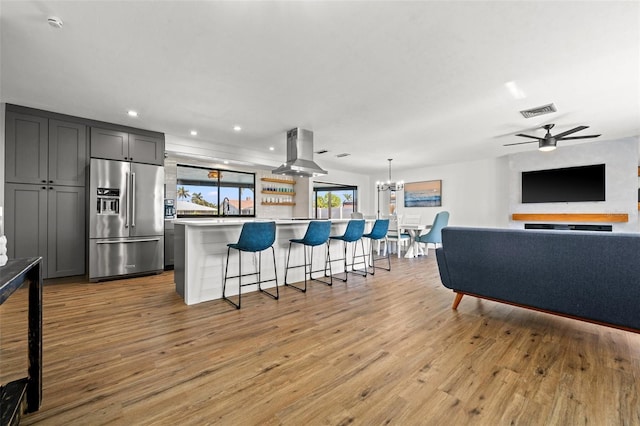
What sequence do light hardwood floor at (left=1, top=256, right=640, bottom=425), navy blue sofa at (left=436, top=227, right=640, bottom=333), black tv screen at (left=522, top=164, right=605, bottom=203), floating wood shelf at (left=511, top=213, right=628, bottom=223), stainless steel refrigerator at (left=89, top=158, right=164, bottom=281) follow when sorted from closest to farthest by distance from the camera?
light hardwood floor at (left=1, top=256, right=640, bottom=425)
navy blue sofa at (left=436, top=227, right=640, bottom=333)
stainless steel refrigerator at (left=89, top=158, right=164, bottom=281)
floating wood shelf at (left=511, top=213, right=628, bottom=223)
black tv screen at (left=522, top=164, right=605, bottom=203)

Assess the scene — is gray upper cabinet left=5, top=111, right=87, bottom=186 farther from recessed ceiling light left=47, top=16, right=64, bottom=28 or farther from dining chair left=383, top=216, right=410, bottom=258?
dining chair left=383, top=216, right=410, bottom=258

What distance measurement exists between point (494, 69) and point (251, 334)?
11.0 feet

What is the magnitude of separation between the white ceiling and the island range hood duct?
0.83 ft

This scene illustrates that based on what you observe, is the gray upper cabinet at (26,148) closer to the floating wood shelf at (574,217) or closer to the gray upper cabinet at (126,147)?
the gray upper cabinet at (126,147)

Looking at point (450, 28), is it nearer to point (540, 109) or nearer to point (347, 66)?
point (347, 66)

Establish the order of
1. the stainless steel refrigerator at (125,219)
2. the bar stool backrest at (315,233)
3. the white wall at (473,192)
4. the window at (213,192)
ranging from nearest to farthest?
the bar stool backrest at (315,233)
the stainless steel refrigerator at (125,219)
the window at (213,192)
the white wall at (473,192)

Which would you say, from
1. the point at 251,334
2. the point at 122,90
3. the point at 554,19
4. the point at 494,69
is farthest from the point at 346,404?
the point at 122,90

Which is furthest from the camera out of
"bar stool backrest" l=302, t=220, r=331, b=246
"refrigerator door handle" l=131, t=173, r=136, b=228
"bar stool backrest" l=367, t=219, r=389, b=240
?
"bar stool backrest" l=367, t=219, r=389, b=240

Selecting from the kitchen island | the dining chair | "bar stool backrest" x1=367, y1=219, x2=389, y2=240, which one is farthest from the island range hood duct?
the dining chair

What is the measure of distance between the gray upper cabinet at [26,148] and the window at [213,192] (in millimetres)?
2473

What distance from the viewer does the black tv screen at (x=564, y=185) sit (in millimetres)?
5605

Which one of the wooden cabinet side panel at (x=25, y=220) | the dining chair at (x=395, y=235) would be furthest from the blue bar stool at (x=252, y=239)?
the dining chair at (x=395, y=235)

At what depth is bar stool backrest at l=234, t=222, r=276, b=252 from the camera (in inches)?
120

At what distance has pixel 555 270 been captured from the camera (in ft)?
7.32
